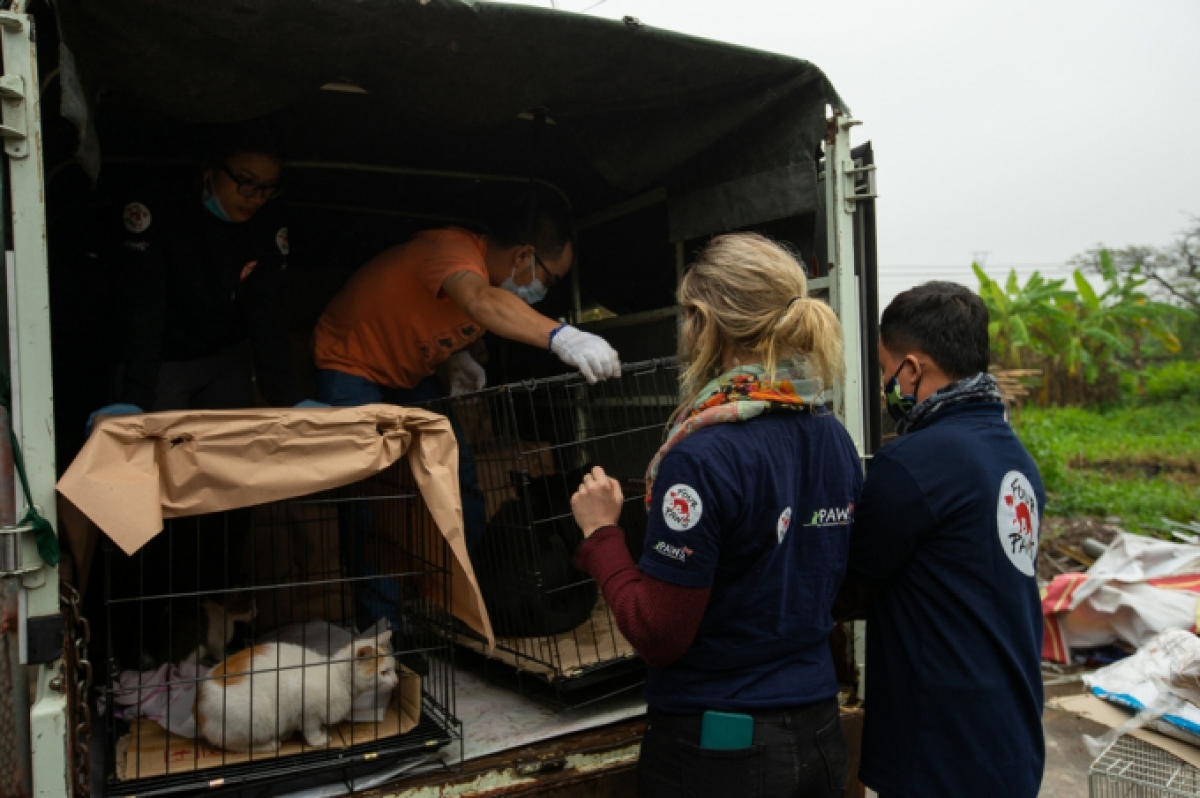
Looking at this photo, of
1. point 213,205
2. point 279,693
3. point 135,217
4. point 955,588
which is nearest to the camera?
point 955,588

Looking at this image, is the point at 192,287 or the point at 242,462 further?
the point at 192,287

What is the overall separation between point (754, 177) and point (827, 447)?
5.44 ft

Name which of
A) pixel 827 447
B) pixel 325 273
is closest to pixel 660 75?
pixel 827 447

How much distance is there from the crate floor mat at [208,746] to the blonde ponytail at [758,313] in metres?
1.57

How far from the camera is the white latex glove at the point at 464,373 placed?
3.91 m

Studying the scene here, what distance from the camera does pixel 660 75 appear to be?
9.32 feet

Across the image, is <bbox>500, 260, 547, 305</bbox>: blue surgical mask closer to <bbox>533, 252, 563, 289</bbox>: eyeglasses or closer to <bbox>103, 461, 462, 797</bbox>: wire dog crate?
<bbox>533, 252, 563, 289</bbox>: eyeglasses

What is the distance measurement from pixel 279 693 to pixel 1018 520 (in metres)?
2.12

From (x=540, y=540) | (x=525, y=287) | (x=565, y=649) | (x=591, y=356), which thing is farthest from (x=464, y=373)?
(x=565, y=649)

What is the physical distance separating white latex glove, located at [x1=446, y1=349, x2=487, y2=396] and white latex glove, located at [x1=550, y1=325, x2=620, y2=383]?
1.13m

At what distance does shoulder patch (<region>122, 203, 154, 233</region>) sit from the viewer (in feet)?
9.62

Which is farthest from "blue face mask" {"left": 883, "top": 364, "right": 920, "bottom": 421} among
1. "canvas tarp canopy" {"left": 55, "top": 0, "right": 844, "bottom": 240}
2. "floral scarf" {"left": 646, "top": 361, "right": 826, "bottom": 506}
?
"canvas tarp canopy" {"left": 55, "top": 0, "right": 844, "bottom": 240}

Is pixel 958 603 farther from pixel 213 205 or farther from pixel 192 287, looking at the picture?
pixel 213 205

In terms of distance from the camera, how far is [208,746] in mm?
2496
